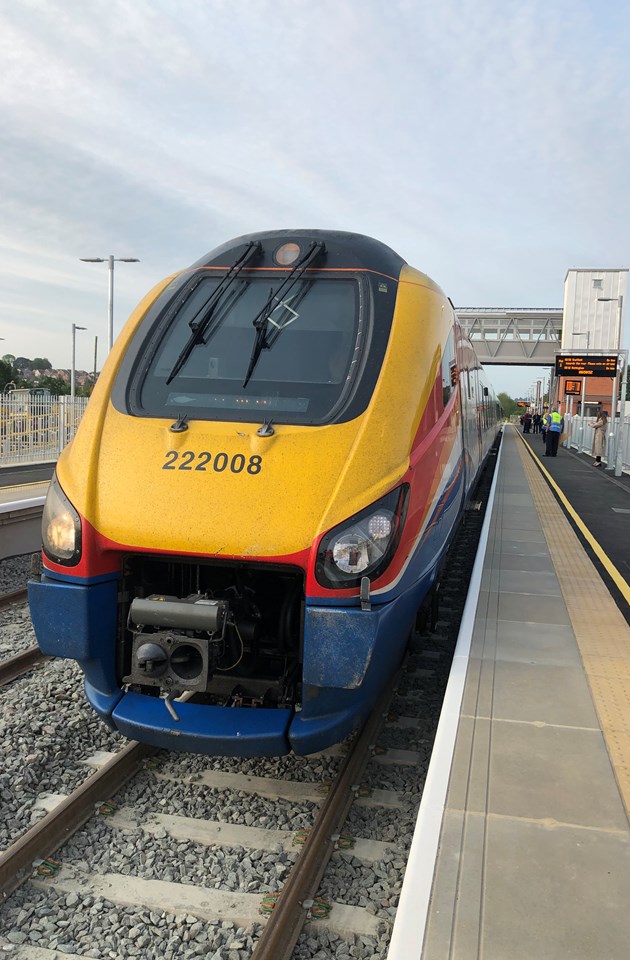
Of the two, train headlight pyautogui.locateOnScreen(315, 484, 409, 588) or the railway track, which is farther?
train headlight pyautogui.locateOnScreen(315, 484, 409, 588)

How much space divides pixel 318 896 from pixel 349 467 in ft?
5.93

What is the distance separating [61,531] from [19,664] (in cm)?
241

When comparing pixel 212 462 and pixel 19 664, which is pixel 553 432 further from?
pixel 212 462

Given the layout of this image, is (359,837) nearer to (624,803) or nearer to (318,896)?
(318,896)

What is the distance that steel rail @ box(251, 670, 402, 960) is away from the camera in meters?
2.72

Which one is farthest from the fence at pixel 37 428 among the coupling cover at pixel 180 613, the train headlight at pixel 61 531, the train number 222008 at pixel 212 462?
the coupling cover at pixel 180 613

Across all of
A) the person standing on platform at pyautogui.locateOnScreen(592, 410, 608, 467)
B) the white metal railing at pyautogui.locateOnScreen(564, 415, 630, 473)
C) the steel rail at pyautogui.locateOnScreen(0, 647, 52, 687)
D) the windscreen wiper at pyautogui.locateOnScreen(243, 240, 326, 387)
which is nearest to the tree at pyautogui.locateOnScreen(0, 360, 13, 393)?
the white metal railing at pyautogui.locateOnScreen(564, 415, 630, 473)

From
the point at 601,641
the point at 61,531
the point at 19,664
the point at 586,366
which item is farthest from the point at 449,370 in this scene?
the point at 586,366

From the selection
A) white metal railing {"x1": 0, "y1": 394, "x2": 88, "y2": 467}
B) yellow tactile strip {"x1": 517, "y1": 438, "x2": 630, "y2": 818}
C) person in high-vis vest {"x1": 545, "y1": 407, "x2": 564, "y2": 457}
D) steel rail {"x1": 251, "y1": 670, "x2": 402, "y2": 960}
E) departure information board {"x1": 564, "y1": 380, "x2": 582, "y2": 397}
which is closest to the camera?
steel rail {"x1": 251, "y1": 670, "x2": 402, "y2": 960}

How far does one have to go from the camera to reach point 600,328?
61.8 meters

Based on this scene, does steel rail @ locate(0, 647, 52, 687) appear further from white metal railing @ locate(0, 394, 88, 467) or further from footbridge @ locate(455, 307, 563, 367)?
footbridge @ locate(455, 307, 563, 367)

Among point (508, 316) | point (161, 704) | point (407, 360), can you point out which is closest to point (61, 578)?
point (161, 704)

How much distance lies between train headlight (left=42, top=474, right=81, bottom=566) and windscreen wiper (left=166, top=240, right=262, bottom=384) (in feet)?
3.16

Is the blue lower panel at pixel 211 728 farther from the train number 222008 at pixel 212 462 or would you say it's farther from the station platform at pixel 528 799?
the train number 222008 at pixel 212 462
